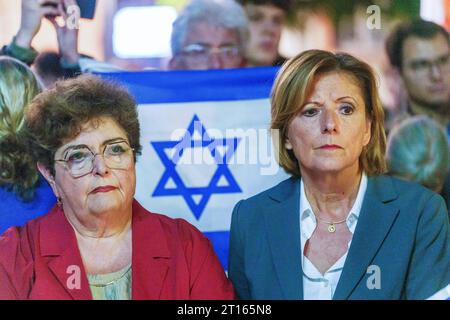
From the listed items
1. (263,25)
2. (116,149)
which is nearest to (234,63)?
(263,25)

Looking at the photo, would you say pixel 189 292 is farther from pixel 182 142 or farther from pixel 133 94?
pixel 133 94

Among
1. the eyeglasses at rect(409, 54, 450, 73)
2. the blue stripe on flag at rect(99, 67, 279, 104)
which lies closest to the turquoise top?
the blue stripe on flag at rect(99, 67, 279, 104)

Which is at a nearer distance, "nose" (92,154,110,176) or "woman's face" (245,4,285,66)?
"nose" (92,154,110,176)

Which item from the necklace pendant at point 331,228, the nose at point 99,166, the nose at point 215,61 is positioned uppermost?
the nose at point 215,61

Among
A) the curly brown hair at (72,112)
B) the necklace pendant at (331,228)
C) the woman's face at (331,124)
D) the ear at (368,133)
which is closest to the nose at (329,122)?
the woman's face at (331,124)

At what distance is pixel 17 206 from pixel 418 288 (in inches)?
57.4

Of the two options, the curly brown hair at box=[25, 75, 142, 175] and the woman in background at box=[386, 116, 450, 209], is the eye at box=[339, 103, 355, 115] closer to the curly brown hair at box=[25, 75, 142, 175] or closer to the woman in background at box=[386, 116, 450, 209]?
the woman in background at box=[386, 116, 450, 209]

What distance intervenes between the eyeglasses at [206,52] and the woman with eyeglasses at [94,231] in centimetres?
30

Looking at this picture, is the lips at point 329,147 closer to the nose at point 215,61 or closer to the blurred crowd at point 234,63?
the blurred crowd at point 234,63

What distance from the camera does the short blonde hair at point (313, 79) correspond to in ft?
9.33

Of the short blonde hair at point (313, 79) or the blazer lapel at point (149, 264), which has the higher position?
the short blonde hair at point (313, 79)

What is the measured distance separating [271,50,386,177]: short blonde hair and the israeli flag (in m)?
0.05

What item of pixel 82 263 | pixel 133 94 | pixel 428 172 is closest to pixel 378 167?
pixel 428 172

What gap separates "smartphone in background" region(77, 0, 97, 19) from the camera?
2.94 metres
